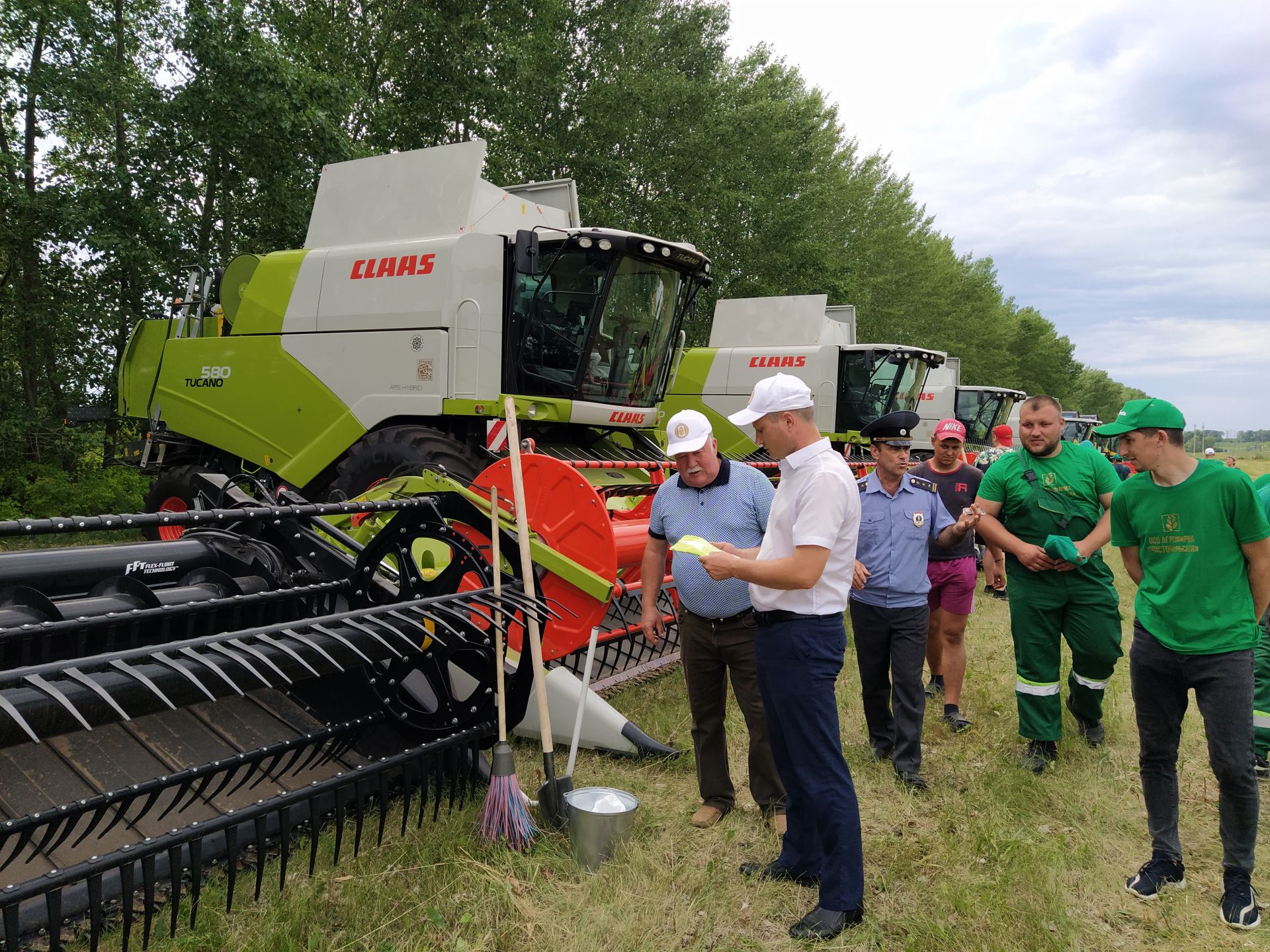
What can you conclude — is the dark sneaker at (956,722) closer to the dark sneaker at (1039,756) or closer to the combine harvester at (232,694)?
the dark sneaker at (1039,756)

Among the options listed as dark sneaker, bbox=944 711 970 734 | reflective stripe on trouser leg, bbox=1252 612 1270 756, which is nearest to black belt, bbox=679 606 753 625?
dark sneaker, bbox=944 711 970 734

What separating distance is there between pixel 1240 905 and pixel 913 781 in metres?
1.37

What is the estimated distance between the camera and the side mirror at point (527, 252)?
21.1 ft

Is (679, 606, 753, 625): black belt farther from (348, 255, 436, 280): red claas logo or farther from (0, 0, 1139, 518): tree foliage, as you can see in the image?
(0, 0, 1139, 518): tree foliage

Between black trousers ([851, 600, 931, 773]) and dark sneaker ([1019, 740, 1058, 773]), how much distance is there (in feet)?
1.97

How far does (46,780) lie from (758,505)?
274cm

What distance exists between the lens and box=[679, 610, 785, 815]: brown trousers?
3.62m

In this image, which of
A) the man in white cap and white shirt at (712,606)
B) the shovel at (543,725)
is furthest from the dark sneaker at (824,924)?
the shovel at (543,725)

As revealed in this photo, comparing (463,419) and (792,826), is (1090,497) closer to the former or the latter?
(792,826)

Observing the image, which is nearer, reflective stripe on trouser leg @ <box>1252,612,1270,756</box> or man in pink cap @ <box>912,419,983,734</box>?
reflective stripe on trouser leg @ <box>1252,612,1270,756</box>

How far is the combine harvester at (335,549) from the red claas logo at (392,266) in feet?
0.11

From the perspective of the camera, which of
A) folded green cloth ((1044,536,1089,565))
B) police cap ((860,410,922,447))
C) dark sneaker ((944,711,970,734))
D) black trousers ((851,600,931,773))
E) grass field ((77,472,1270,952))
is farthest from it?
dark sneaker ((944,711,970,734))

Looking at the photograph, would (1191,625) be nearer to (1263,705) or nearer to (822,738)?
(822,738)

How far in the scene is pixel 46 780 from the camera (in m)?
2.93
